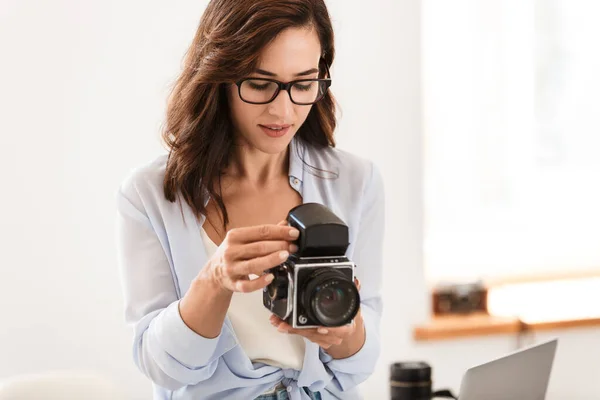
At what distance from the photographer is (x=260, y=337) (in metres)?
1.53

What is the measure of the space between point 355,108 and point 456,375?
982mm

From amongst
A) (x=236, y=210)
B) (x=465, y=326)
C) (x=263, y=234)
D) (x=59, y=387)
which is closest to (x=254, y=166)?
(x=236, y=210)

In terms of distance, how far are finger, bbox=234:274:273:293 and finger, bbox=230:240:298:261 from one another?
0.04m

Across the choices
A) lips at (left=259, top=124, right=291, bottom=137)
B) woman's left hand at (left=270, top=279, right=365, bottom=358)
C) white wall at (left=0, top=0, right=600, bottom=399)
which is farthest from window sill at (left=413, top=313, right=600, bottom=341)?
lips at (left=259, top=124, right=291, bottom=137)

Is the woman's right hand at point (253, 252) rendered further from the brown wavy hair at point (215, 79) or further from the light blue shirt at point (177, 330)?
the brown wavy hair at point (215, 79)

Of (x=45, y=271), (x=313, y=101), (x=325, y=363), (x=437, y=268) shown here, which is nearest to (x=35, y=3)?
(x=45, y=271)

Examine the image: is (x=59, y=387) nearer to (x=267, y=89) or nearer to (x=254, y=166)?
(x=254, y=166)

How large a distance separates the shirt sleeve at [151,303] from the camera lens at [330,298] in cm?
21

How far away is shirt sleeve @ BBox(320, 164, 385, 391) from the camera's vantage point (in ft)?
5.14

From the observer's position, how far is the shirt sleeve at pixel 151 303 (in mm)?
1432

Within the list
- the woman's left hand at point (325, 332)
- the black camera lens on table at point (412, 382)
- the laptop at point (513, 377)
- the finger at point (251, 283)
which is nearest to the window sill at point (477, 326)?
the black camera lens on table at point (412, 382)

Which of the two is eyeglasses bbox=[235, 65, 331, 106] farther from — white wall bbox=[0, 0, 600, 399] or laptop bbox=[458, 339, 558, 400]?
white wall bbox=[0, 0, 600, 399]

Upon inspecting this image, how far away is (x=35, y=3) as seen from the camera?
92.0 inches

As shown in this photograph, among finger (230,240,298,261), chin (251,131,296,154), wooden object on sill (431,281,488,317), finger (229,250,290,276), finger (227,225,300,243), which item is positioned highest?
chin (251,131,296,154)
